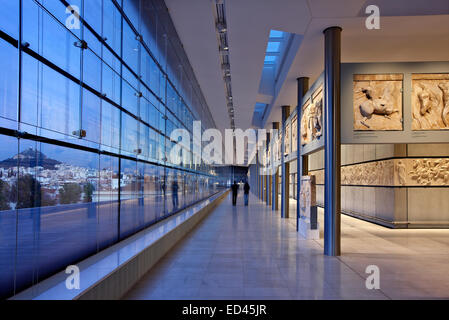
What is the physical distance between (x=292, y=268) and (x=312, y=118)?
5975 millimetres

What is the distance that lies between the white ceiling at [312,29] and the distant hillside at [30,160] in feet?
23.0

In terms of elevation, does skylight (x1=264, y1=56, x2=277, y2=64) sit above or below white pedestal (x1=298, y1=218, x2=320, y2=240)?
above

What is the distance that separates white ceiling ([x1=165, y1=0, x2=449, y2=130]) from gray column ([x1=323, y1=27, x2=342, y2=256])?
81cm

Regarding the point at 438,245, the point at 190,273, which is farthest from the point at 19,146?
the point at 438,245

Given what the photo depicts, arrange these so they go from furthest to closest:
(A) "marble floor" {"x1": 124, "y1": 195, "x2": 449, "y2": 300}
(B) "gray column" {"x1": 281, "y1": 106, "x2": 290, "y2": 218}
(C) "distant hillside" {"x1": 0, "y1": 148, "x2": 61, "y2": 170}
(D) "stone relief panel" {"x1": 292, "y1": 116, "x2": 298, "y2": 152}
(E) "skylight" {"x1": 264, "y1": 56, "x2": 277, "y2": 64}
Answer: (E) "skylight" {"x1": 264, "y1": 56, "x2": 277, "y2": 64} < (B) "gray column" {"x1": 281, "y1": 106, "x2": 290, "y2": 218} < (D) "stone relief panel" {"x1": 292, "y1": 116, "x2": 298, "y2": 152} < (A) "marble floor" {"x1": 124, "y1": 195, "x2": 449, "y2": 300} < (C) "distant hillside" {"x1": 0, "y1": 148, "x2": 61, "y2": 170}

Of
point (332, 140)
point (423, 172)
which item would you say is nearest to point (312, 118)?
point (332, 140)

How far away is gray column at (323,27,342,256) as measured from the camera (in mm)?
9477

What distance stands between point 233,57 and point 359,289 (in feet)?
36.5

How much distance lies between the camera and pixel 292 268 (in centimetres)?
771

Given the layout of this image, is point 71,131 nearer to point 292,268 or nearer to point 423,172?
point 292,268

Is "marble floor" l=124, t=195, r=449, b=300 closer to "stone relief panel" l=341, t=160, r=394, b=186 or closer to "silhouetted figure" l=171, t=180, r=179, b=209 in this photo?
"silhouetted figure" l=171, t=180, r=179, b=209

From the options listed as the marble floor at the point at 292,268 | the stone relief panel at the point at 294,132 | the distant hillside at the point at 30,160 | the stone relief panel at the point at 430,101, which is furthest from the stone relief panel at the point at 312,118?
the distant hillside at the point at 30,160

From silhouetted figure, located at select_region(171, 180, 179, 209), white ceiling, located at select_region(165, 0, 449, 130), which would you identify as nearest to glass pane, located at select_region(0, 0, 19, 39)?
white ceiling, located at select_region(165, 0, 449, 130)
